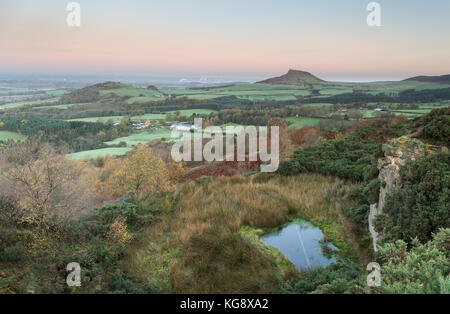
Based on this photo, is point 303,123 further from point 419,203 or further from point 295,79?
point 295,79

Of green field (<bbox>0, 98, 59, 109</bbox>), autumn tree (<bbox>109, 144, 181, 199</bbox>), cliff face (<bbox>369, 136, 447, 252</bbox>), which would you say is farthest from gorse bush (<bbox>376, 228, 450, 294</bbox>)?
green field (<bbox>0, 98, 59, 109</bbox>)

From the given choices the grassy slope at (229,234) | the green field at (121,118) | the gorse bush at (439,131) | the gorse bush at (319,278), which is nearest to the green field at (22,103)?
the green field at (121,118)

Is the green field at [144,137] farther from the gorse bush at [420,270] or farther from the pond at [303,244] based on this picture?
the gorse bush at [420,270]

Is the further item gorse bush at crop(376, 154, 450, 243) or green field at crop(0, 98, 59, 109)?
green field at crop(0, 98, 59, 109)

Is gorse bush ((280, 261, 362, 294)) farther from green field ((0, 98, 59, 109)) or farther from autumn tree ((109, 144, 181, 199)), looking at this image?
green field ((0, 98, 59, 109))

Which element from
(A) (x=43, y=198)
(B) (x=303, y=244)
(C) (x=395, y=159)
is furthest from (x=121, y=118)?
(C) (x=395, y=159)
